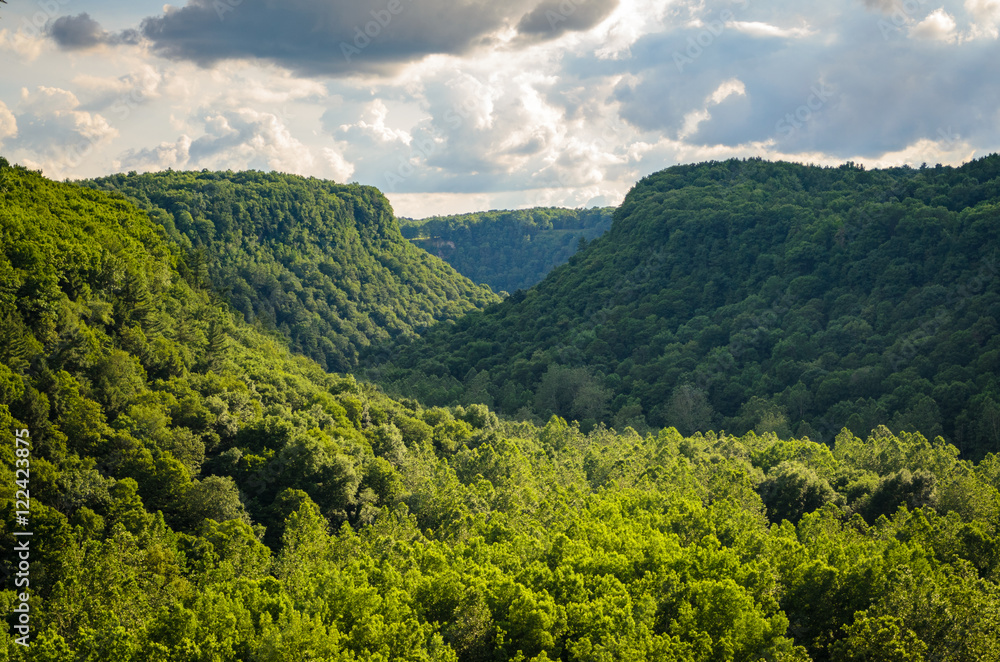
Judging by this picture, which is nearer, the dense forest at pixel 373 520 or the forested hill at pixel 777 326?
the dense forest at pixel 373 520

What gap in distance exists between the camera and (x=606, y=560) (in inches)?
2121

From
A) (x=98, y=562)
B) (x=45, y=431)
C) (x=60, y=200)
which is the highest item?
(x=60, y=200)

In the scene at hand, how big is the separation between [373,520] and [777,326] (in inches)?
4093

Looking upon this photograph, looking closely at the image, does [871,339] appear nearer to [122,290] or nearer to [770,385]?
[770,385]

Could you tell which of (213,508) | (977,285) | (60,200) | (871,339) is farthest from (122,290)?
(977,285)

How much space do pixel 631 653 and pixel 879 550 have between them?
79.6 ft

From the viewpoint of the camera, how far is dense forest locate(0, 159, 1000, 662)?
45.4 m

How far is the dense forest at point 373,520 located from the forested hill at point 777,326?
972 inches

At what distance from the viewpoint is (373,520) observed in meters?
74.8

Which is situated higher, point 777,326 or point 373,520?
point 777,326

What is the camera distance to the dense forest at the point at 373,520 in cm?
4541

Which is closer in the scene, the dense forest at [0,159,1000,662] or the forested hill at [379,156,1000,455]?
the dense forest at [0,159,1000,662]

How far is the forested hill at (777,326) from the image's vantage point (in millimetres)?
118375

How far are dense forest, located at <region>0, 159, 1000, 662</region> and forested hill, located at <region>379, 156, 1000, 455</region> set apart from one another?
24689 mm
